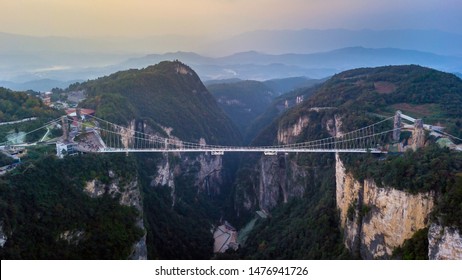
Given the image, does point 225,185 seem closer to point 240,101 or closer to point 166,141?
point 166,141

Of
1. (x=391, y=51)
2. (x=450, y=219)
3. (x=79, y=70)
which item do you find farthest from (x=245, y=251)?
(x=391, y=51)

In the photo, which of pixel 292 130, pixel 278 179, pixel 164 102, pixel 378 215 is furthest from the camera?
pixel 164 102

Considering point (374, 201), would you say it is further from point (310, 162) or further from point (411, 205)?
point (310, 162)

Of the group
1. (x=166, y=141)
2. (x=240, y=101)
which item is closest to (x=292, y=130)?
(x=166, y=141)

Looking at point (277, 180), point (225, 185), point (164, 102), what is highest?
point (164, 102)

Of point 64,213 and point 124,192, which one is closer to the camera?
point 64,213

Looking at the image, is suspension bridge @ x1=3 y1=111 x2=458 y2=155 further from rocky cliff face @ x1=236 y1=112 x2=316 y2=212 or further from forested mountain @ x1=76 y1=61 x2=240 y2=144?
rocky cliff face @ x1=236 y1=112 x2=316 y2=212
